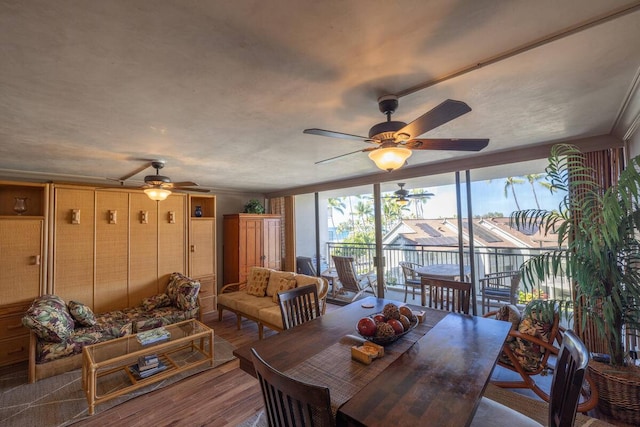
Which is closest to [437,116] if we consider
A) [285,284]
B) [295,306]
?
[295,306]

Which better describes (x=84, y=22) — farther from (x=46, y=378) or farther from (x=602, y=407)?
(x=602, y=407)

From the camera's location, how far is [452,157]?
12.3 ft

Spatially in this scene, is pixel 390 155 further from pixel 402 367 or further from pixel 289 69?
pixel 402 367

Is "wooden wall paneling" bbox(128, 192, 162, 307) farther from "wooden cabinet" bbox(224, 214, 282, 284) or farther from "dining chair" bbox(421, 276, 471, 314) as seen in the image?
"dining chair" bbox(421, 276, 471, 314)

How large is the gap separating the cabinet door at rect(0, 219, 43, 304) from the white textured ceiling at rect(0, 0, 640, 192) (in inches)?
49.0

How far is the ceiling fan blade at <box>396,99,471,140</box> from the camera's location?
1311mm

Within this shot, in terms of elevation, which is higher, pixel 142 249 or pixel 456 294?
pixel 142 249

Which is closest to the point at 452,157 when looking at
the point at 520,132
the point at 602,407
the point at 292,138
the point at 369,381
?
the point at 520,132

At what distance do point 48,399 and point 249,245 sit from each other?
355cm

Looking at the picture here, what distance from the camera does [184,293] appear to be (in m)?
4.06

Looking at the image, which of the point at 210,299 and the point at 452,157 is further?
the point at 210,299

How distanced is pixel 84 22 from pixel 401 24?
4.52ft

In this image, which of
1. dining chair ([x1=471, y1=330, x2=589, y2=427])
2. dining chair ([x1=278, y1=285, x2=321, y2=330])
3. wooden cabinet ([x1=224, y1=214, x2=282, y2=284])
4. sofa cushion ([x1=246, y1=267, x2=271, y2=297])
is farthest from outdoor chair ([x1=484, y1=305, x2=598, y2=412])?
wooden cabinet ([x1=224, y1=214, x2=282, y2=284])

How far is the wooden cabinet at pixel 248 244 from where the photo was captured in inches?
223
